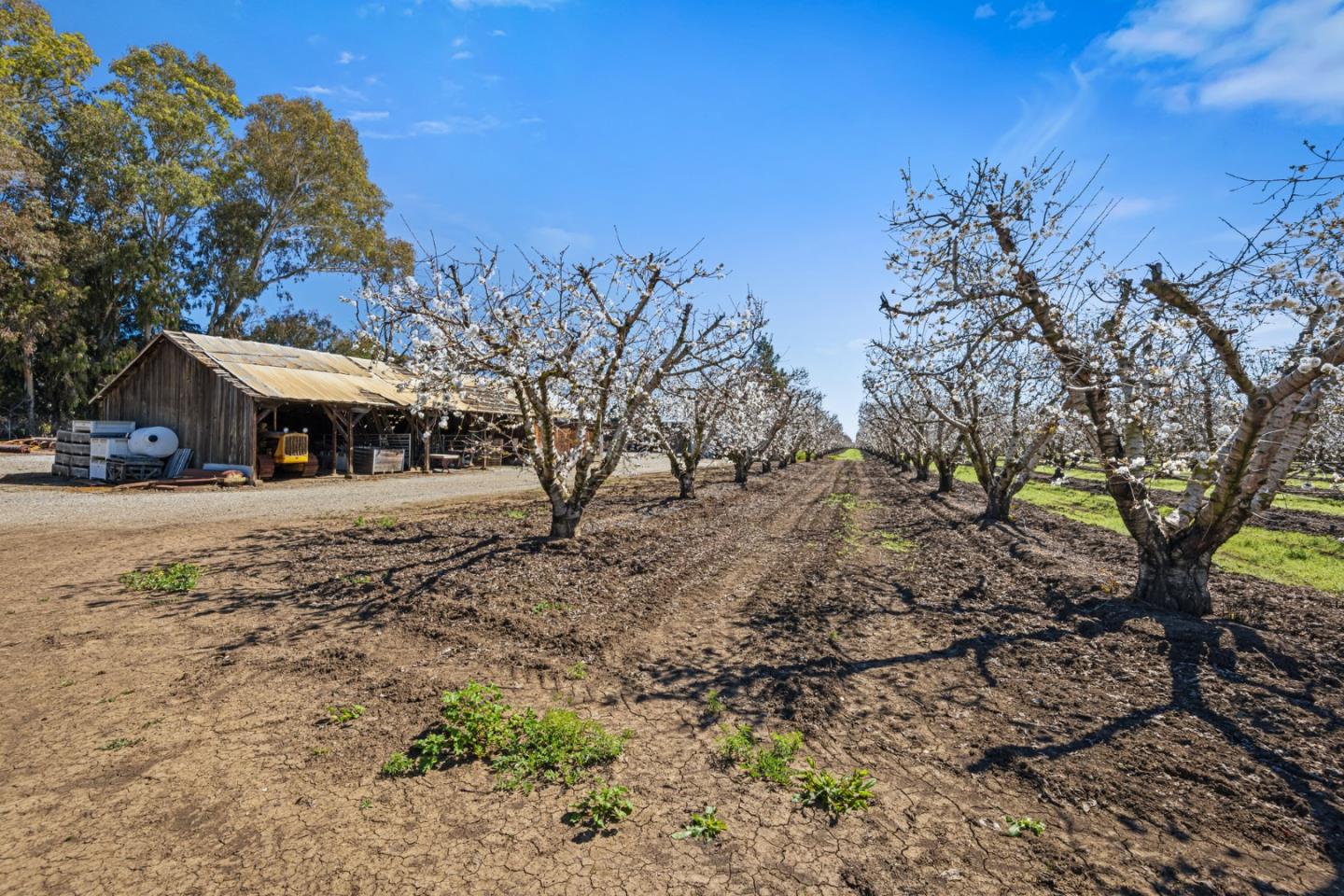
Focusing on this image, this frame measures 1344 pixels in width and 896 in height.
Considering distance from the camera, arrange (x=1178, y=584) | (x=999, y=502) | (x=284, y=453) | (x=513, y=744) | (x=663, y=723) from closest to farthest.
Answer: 1. (x=513, y=744)
2. (x=663, y=723)
3. (x=1178, y=584)
4. (x=999, y=502)
5. (x=284, y=453)

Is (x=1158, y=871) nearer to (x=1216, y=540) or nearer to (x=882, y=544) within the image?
(x=1216, y=540)

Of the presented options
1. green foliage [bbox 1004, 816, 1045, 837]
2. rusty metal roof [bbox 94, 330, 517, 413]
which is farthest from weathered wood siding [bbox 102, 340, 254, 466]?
green foliage [bbox 1004, 816, 1045, 837]

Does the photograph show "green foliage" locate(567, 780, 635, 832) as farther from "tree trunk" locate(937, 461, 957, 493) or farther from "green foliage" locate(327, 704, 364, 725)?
"tree trunk" locate(937, 461, 957, 493)

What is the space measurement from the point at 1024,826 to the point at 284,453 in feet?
79.1

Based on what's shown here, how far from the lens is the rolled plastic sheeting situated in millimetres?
19141

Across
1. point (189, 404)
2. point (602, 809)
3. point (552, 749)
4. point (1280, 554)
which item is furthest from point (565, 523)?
point (189, 404)

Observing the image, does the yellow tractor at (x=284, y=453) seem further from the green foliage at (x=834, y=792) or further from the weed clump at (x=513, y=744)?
the green foliage at (x=834, y=792)

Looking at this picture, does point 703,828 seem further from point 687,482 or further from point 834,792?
point 687,482

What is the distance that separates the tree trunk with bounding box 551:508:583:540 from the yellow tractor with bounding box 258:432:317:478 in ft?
51.6

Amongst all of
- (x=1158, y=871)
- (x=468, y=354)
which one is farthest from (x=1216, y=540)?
(x=468, y=354)

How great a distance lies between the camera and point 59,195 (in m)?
30.2

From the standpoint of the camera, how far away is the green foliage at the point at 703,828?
3.22 m

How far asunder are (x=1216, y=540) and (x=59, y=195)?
47622mm

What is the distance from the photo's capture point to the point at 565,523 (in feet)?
34.7
